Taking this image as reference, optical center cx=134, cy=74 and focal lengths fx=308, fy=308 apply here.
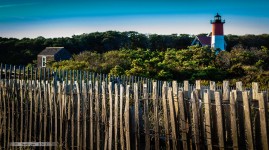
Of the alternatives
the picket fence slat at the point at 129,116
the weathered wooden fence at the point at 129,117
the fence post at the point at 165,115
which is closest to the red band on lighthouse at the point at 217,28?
the picket fence slat at the point at 129,116

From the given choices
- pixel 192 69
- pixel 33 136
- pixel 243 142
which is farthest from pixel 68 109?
pixel 192 69

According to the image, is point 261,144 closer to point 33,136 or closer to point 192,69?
point 33,136

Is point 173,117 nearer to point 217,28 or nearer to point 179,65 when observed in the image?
point 179,65

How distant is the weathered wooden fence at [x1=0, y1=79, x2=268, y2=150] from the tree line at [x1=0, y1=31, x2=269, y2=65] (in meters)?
41.8

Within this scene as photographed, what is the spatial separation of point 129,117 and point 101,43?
5779 centimetres

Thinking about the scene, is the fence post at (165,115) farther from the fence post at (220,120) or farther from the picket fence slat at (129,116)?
the fence post at (220,120)

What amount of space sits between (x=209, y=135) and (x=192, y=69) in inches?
1046

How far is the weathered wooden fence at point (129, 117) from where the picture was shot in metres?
4.61

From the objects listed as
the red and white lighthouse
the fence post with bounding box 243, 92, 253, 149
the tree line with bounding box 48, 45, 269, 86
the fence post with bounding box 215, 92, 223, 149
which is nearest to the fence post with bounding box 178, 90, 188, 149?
the fence post with bounding box 215, 92, 223, 149

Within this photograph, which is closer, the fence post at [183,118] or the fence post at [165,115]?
the fence post at [183,118]

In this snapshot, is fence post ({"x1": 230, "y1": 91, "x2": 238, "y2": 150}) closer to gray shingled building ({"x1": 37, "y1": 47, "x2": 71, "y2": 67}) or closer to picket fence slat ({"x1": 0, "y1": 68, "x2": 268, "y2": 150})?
picket fence slat ({"x1": 0, "y1": 68, "x2": 268, "y2": 150})

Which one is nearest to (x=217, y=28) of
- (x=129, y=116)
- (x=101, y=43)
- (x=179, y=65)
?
(x=101, y=43)

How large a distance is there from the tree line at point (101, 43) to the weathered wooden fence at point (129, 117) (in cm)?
4180

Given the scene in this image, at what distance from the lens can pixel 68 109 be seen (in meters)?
6.37
